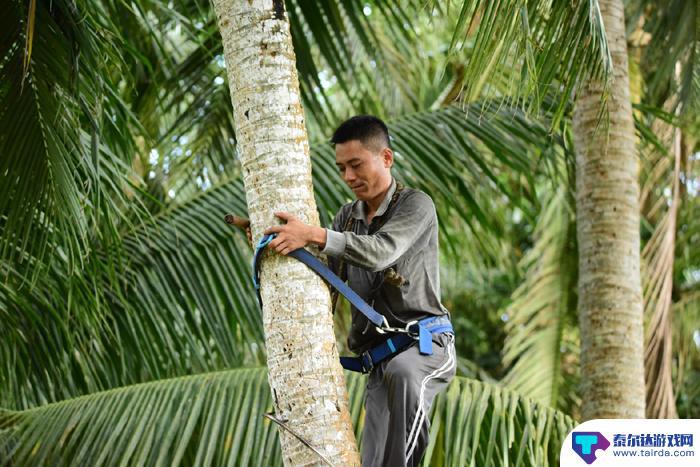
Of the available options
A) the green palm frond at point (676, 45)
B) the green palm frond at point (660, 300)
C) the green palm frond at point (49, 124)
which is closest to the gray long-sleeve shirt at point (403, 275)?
the green palm frond at point (49, 124)

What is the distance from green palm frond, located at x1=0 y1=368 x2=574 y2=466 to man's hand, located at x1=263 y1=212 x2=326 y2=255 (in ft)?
5.30

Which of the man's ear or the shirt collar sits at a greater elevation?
the man's ear

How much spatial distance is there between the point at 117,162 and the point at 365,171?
5.00ft

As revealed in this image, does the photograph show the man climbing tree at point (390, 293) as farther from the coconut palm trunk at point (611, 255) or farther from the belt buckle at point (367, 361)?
the coconut palm trunk at point (611, 255)

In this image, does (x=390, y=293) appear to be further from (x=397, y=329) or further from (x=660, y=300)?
(x=660, y=300)

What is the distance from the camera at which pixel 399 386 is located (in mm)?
3188

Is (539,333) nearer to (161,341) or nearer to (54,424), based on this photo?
(161,341)

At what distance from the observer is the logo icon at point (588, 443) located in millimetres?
3869

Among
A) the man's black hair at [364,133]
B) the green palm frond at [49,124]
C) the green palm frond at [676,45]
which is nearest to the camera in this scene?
the man's black hair at [364,133]

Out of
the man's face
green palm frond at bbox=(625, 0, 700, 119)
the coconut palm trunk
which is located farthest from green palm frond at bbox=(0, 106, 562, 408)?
the man's face

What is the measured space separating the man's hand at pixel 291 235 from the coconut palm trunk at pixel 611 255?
309 cm

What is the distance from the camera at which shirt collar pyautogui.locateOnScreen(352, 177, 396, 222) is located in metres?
3.52

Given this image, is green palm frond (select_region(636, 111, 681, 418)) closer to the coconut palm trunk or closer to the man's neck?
the coconut palm trunk

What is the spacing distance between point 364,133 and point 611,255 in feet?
9.02
